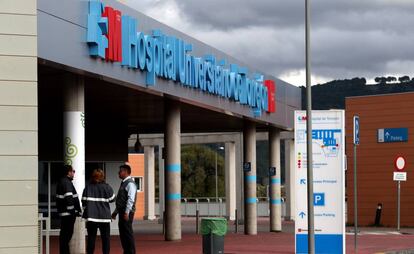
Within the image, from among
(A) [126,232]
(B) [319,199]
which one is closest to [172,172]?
(B) [319,199]

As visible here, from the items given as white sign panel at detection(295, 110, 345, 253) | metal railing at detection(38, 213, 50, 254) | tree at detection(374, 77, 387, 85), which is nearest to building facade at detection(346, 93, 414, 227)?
white sign panel at detection(295, 110, 345, 253)

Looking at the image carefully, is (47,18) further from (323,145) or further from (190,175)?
(190,175)

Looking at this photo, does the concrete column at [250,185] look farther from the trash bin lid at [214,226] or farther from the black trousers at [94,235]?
the black trousers at [94,235]

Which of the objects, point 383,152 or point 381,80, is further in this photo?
point 381,80

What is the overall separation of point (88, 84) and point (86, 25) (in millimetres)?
4180

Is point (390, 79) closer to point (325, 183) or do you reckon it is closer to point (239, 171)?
point (239, 171)

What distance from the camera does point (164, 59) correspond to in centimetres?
2555

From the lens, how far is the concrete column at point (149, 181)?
57.9 m

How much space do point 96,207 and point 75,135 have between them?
349 centimetres

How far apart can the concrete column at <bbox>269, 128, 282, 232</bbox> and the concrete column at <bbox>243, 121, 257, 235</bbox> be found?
2.46 metres

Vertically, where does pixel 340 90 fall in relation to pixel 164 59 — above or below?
above

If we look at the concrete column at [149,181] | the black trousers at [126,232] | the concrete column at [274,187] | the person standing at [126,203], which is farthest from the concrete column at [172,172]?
the concrete column at [149,181]

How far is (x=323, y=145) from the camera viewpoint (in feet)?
70.2

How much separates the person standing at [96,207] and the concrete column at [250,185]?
18394 millimetres
